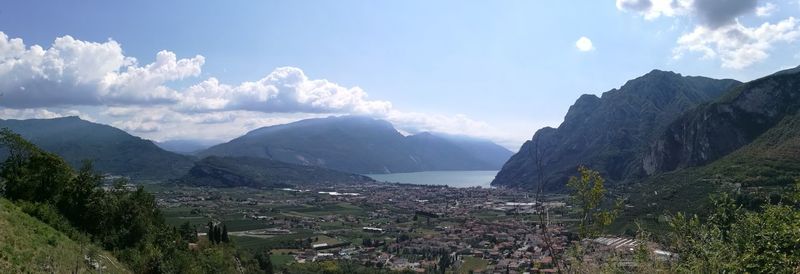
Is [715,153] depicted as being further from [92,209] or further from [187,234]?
[92,209]

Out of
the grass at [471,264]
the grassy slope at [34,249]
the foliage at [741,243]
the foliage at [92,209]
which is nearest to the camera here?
the foliage at [741,243]

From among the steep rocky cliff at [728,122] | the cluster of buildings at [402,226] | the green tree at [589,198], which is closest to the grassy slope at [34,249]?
the green tree at [589,198]

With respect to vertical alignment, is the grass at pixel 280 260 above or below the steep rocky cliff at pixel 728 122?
below

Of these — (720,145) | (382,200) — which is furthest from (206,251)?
A: (382,200)

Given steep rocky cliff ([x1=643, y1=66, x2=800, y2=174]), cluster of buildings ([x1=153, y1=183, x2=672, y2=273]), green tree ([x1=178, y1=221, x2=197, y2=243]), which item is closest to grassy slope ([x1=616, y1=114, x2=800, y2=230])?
cluster of buildings ([x1=153, y1=183, x2=672, y2=273])

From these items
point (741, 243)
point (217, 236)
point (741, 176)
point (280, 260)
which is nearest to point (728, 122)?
point (741, 176)

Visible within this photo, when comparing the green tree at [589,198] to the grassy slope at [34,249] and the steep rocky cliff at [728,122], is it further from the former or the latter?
the steep rocky cliff at [728,122]
